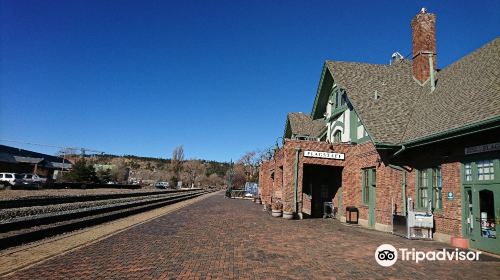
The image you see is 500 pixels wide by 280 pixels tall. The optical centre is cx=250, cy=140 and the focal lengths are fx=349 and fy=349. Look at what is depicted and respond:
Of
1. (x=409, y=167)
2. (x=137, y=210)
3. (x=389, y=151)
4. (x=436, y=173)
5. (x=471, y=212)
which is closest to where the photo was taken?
(x=471, y=212)

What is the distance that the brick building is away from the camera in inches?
432

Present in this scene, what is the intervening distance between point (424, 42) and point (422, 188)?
8.79 metres

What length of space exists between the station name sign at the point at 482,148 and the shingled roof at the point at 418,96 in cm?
81

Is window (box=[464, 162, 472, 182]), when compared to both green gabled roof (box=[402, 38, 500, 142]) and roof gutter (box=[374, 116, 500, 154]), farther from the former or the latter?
green gabled roof (box=[402, 38, 500, 142])

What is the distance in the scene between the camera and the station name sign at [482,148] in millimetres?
10250

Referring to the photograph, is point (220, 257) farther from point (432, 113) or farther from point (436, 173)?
point (432, 113)

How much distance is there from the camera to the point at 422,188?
547 inches

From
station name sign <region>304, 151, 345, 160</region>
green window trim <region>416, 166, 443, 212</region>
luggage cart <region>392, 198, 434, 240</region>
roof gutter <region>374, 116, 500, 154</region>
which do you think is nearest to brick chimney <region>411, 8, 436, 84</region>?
station name sign <region>304, 151, 345, 160</region>

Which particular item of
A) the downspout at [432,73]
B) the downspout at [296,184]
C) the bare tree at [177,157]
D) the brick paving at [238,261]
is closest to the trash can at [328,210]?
the downspout at [296,184]

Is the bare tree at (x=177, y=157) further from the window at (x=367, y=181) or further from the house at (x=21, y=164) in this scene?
the window at (x=367, y=181)

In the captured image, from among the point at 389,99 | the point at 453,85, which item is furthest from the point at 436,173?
the point at 389,99

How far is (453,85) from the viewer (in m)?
15.1

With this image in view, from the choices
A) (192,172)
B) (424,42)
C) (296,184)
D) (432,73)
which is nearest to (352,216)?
(296,184)

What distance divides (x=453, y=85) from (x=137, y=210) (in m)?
18.2
